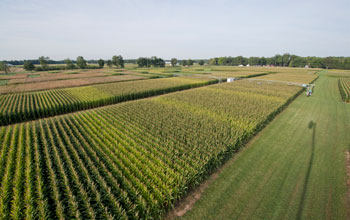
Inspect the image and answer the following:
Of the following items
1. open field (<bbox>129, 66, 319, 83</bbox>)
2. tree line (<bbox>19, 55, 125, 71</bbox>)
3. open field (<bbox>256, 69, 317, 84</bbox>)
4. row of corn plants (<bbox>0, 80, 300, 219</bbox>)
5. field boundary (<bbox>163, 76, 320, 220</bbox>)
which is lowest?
field boundary (<bbox>163, 76, 320, 220</bbox>)

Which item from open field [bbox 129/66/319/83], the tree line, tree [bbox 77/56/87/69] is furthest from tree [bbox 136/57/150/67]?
tree [bbox 77/56/87/69]

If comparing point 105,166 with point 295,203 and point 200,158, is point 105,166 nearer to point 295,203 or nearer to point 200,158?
point 200,158

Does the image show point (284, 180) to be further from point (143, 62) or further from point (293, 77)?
point (143, 62)

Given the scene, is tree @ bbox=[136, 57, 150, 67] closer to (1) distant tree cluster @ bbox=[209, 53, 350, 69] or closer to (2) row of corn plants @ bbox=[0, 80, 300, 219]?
(1) distant tree cluster @ bbox=[209, 53, 350, 69]

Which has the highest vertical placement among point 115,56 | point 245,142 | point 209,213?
point 115,56

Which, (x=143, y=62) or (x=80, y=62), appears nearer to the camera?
(x=80, y=62)

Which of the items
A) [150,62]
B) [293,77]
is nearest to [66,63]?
[150,62]

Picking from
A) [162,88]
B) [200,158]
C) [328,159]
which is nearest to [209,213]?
[200,158]
